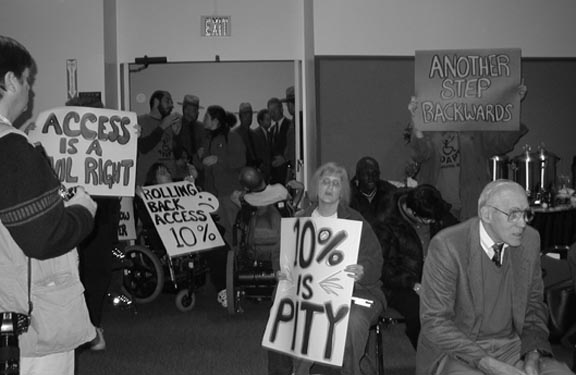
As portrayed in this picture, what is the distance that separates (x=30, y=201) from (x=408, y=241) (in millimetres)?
2984

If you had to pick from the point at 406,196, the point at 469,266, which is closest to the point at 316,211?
the point at 406,196

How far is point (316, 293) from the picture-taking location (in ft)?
12.9

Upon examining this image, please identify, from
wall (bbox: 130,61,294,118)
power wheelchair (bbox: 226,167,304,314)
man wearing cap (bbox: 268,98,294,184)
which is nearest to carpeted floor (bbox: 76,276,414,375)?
power wheelchair (bbox: 226,167,304,314)

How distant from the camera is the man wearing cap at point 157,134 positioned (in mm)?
9016

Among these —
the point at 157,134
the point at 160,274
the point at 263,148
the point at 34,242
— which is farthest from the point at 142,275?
the point at 34,242

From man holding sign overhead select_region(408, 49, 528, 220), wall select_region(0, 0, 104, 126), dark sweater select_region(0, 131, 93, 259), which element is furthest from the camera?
wall select_region(0, 0, 104, 126)

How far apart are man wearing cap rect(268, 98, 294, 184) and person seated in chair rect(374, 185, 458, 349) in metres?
4.24

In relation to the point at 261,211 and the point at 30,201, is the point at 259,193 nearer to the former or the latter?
the point at 261,211

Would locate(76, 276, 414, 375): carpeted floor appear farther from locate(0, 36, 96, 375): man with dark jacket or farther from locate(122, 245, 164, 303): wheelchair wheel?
locate(0, 36, 96, 375): man with dark jacket

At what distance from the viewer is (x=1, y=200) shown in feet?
6.70

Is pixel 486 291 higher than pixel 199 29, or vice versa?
pixel 199 29

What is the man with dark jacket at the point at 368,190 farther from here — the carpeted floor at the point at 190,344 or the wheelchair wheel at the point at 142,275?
the wheelchair wheel at the point at 142,275

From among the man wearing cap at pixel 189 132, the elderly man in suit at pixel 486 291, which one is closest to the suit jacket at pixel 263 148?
the man wearing cap at pixel 189 132

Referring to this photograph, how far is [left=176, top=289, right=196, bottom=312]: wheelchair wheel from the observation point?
6.80 metres
